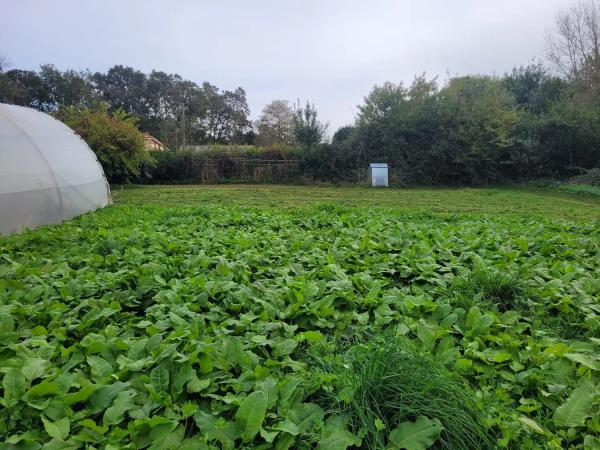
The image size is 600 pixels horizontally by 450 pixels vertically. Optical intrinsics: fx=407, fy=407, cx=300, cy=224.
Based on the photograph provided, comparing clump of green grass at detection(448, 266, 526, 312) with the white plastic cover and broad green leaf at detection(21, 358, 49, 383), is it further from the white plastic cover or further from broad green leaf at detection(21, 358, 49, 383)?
the white plastic cover

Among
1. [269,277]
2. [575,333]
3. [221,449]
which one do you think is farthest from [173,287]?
[575,333]

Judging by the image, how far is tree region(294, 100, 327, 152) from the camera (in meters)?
21.6

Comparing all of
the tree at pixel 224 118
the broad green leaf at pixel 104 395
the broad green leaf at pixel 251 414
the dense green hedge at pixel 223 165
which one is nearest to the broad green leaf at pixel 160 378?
the broad green leaf at pixel 104 395

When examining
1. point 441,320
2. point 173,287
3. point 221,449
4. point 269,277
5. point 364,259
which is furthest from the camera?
point 364,259

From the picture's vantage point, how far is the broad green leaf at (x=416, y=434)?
1438 mm

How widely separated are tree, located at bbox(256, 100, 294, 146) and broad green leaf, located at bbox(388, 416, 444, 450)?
32466 millimetres

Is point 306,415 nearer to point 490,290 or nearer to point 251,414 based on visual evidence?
point 251,414

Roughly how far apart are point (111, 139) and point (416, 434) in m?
17.5

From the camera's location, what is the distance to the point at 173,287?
9.16ft

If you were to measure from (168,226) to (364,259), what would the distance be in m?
3.24

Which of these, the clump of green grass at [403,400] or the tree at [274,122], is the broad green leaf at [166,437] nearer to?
the clump of green grass at [403,400]

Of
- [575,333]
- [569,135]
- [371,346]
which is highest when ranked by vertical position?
[569,135]

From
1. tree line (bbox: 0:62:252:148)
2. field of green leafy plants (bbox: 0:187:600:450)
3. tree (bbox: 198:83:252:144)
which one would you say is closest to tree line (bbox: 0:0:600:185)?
field of green leafy plants (bbox: 0:187:600:450)

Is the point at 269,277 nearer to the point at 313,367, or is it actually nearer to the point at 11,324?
the point at 313,367
